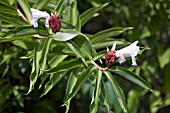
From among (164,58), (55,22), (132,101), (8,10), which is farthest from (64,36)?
(164,58)

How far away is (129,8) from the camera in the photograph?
239 cm

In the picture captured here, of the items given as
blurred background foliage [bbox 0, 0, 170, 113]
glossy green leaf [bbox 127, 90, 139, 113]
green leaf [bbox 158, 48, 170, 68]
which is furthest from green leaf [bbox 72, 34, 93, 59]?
green leaf [bbox 158, 48, 170, 68]

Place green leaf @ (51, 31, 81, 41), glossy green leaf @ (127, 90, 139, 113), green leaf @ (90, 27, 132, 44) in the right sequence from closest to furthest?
1. green leaf @ (51, 31, 81, 41)
2. green leaf @ (90, 27, 132, 44)
3. glossy green leaf @ (127, 90, 139, 113)

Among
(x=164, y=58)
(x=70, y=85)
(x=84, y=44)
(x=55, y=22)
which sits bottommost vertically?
(x=164, y=58)

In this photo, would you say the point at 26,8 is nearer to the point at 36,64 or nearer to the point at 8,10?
the point at 8,10

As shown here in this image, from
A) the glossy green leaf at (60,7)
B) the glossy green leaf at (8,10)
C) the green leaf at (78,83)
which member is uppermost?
the glossy green leaf at (8,10)

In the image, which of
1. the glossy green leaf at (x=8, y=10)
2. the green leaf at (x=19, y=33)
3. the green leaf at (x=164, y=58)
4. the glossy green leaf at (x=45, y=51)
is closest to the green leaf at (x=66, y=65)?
the glossy green leaf at (x=45, y=51)

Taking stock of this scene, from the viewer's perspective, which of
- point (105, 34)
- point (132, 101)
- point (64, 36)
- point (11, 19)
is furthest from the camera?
point (132, 101)

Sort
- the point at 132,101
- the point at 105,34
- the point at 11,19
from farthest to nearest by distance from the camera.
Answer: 1. the point at 132,101
2. the point at 105,34
3. the point at 11,19

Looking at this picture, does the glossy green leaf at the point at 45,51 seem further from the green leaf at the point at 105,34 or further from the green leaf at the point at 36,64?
the green leaf at the point at 105,34

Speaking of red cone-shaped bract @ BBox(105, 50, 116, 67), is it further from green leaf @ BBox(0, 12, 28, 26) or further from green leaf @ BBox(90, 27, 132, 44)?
green leaf @ BBox(0, 12, 28, 26)

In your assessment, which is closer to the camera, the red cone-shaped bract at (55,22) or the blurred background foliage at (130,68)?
the red cone-shaped bract at (55,22)

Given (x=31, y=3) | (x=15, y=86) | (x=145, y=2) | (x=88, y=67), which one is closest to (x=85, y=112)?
(x=15, y=86)

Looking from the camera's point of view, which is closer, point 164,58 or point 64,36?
point 64,36
